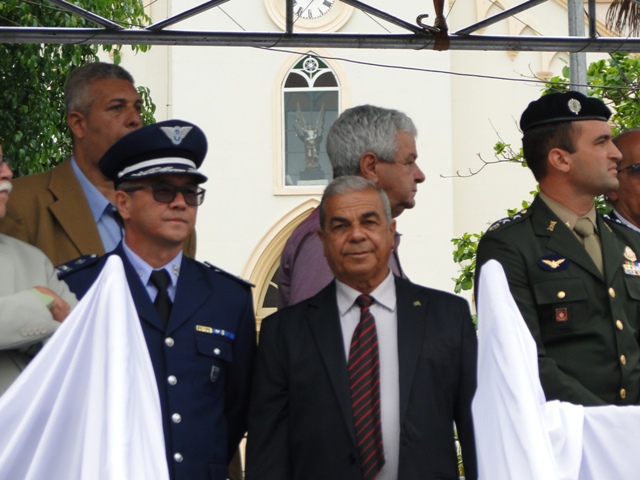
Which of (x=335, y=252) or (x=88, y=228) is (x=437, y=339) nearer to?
(x=335, y=252)

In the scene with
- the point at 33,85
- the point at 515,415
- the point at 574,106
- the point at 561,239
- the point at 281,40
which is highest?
the point at 33,85

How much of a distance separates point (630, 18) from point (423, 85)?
14250 mm

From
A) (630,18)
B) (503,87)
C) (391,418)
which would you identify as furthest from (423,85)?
(391,418)

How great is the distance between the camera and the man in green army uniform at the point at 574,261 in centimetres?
457

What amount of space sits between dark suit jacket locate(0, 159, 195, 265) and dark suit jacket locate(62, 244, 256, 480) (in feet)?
1.52

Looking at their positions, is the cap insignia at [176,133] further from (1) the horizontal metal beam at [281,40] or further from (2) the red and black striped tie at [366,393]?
(1) the horizontal metal beam at [281,40]

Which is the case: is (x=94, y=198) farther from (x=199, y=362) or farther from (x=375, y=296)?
(x=375, y=296)

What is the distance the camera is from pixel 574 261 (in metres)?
4.70

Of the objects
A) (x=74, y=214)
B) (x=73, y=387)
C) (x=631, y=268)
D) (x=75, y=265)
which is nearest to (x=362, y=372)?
(x=75, y=265)

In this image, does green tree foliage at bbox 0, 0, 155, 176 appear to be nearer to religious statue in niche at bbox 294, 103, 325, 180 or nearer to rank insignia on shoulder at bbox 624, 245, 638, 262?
rank insignia on shoulder at bbox 624, 245, 638, 262

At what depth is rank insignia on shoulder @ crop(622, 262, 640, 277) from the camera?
4.77 meters

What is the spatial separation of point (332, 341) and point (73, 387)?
166cm

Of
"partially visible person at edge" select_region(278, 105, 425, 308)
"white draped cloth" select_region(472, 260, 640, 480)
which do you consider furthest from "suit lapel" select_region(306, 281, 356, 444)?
"white draped cloth" select_region(472, 260, 640, 480)

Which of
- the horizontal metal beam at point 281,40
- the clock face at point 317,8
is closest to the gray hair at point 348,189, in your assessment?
the horizontal metal beam at point 281,40
